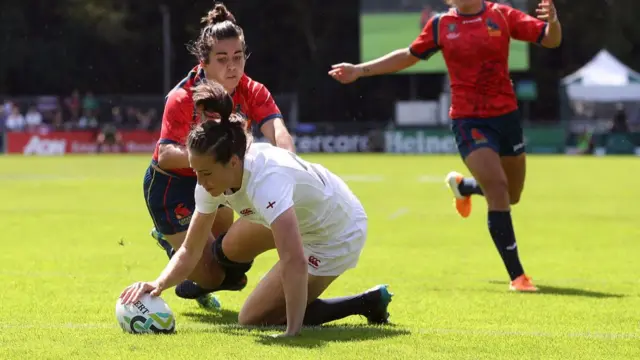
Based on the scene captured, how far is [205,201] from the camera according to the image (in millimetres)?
6066

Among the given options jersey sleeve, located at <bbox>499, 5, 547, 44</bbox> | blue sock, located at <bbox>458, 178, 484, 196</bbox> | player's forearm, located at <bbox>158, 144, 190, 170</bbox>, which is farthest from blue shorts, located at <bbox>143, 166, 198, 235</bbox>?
blue sock, located at <bbox>458, 178, 484, 196</bbox>

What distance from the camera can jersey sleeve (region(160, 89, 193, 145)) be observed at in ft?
23.2

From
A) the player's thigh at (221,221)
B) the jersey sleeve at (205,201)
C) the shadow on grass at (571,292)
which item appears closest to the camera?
the jersey sleeve at (205,201)

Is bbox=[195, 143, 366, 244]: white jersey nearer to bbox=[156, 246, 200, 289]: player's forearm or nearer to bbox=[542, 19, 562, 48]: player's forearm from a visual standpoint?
bbox=[156, 246, 200, 289]: player's forearm

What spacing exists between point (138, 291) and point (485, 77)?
3.87 m

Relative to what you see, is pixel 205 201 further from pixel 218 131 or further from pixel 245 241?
pixel 245 241

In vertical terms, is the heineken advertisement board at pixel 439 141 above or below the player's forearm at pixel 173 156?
below

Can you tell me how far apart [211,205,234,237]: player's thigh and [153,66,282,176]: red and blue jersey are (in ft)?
1.16

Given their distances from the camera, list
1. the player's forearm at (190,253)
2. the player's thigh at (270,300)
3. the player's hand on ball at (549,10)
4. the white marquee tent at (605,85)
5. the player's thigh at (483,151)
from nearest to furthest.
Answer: the player's forearm at (190,253), the player's thigh at (270,300), the player's hand on ball at (549,10), the player's thigh at (483,151), the white marquee tent at (605,85)

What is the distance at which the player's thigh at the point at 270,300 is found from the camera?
21.0ft

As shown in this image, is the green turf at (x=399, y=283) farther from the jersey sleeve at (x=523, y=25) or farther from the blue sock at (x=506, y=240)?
the jersey sleeve at (x=523, y=25)

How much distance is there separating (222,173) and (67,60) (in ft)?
168

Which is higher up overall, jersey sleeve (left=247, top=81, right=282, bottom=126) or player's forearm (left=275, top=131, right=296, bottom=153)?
jersey sleeve (left=247, top=81, right=282, bottom=126)

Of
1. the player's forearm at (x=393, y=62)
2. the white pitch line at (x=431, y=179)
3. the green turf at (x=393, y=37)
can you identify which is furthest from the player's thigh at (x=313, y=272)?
the green turf at (x=393, y=37)
